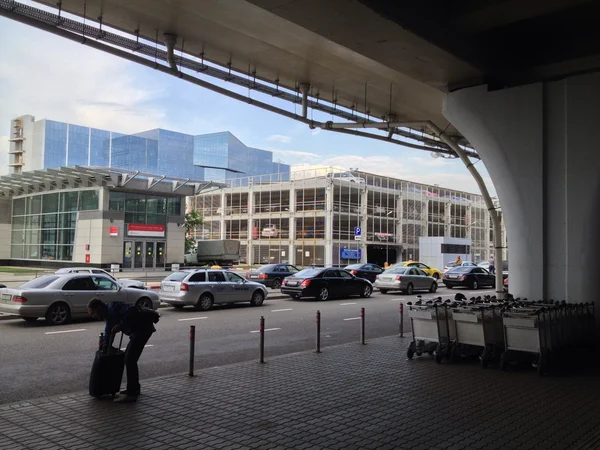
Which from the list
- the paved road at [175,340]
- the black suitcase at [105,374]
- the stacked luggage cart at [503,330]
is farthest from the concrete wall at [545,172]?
the black suitcase at [105,374]

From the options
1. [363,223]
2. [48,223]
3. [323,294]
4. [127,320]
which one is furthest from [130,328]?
[363,223]

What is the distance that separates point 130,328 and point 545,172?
9.35 metres

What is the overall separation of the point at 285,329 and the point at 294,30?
836 centimetres

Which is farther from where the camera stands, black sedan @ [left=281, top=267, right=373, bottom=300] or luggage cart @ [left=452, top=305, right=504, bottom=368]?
black sedan @ [left=281, top=267, right=373, bottom=300]

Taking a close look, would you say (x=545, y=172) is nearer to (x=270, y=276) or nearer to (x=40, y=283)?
(x=40, y=283)

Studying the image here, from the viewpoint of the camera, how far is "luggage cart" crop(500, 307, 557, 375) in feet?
30.0

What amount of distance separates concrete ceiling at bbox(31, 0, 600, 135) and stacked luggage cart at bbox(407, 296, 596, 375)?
16.2 feet

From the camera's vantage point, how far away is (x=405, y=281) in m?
29.2

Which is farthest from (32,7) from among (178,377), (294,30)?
(178,377)

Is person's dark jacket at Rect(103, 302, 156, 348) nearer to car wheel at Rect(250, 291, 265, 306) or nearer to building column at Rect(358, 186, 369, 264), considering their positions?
car wheel at Rect(250, 291, 265, 306)

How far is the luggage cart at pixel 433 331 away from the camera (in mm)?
10266

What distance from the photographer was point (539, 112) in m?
11.6

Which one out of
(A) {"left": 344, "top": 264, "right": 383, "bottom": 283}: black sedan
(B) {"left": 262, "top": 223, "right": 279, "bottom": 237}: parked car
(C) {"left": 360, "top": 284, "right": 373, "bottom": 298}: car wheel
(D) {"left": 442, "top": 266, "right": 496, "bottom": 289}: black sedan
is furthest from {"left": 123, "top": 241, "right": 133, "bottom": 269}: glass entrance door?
(D) {"left": 442, "top": 266, "right": 496, "bottom": 289}: black sedan

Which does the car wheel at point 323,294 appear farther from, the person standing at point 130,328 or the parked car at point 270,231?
the parked car at point 270,231
